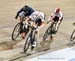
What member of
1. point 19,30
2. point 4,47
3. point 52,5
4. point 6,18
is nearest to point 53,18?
point 19,30

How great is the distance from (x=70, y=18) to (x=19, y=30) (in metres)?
4.54

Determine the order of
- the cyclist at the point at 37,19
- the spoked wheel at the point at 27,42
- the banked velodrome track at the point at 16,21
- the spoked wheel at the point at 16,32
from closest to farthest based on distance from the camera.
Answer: the cyclist at the point at 37,19 → the spoked wheel at the point at 27,42 → the banked velodrome track at the point at 16,21 → the spoked wheel at the point at 16,32

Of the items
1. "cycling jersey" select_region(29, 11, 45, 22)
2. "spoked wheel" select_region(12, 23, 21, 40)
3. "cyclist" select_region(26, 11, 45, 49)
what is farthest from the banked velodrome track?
"cycling jersey" select_region(29, 11, 45, 22)

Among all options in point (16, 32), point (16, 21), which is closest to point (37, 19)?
point (16, 32)

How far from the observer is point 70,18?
15.0m

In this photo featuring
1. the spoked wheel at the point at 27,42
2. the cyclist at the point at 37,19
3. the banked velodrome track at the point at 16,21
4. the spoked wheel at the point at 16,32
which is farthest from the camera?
the spoked wheel at the point at 16,32

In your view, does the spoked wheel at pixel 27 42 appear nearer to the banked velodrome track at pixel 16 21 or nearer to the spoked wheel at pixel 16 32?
the banked velodrome track at pixel 16 21

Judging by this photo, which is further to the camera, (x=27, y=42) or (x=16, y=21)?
(x=16, y=21)

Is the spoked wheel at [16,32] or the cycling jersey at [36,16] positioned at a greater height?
the cycling jersey at [36,16]

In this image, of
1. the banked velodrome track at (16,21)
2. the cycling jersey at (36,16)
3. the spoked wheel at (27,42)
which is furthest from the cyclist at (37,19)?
the banked velodrome track at (16,21)

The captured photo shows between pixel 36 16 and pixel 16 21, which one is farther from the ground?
pixel 36 16

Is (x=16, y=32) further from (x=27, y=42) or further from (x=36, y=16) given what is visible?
(x=36, y=16)

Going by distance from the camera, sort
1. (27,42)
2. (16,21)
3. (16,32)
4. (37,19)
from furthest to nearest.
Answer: (16,21)
(16,32)
(27,42)
(37,19)

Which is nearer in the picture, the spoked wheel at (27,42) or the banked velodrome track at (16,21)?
the spoked wheel at (27,42)
